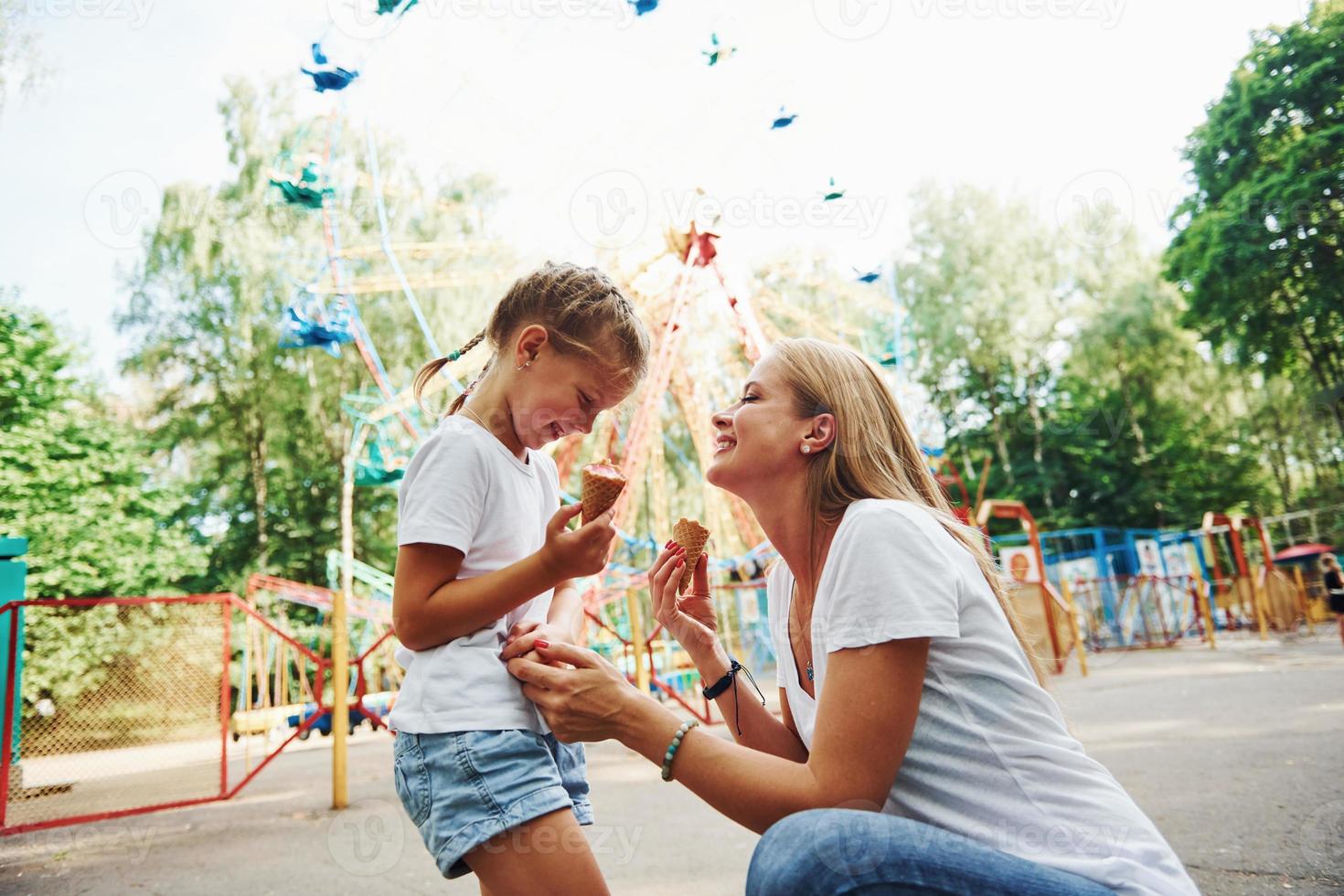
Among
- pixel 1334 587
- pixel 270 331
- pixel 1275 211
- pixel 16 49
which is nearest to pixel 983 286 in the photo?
pixel 1275 211

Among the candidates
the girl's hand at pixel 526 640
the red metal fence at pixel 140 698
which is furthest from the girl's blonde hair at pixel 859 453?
the red metal fence at pixel 140 698

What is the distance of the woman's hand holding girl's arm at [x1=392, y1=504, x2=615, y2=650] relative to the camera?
58.9 inches

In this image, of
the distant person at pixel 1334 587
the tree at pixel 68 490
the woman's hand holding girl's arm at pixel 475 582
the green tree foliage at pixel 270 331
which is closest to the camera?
the woman's hand holding girl's arm at pixel 475 582

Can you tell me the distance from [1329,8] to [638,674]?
90.0ft

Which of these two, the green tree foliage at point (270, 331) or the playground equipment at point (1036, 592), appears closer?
the playground equipment at point (1036, 592)

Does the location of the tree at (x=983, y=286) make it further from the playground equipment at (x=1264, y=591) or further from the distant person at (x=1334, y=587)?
the distant person at (x=1334, y=587)

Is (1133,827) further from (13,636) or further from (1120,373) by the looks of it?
(1120,373)

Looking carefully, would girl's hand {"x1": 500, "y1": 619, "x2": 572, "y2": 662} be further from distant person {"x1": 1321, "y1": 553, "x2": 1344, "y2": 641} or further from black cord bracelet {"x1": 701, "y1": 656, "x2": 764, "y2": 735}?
distant person {"x1": 1321, "y1": 553, "x2": 1344, "y2": 641}

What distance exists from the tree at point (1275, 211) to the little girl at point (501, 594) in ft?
84.4

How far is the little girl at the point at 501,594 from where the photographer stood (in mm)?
1443

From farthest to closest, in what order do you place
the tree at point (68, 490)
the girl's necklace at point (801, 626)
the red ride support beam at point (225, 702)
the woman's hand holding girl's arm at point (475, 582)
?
the tree at point (68, 490)
the red ride support beam at point (225, 702)
the girl's necklace at point (801, 626)
the woman's hand holding girl's arm at point (475, 582)

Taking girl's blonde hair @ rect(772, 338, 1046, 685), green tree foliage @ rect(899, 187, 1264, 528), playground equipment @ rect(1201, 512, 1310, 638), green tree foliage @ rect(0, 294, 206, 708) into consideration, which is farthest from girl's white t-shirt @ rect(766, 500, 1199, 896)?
green tree foliage @ rect(899, 187, 1264, 528)

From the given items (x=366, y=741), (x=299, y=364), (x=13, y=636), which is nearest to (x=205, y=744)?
(x=366, y=741)

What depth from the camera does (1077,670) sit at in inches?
480
